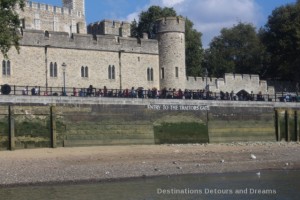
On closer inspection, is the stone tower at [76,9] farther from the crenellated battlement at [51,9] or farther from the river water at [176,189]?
the river water at [176,189]

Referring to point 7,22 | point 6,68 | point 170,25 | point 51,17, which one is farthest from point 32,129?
point 51,17

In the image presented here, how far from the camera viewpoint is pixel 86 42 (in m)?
49.2

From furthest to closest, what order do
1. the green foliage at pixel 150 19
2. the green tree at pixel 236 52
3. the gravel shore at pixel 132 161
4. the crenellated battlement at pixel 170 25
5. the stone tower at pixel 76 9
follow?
1. the stone tower at pixel 76 9
2. the green tree at pixel 236 52
3. the green foliage at pixel 150 19
4. the crenellated battlement at pixel 170 25
5. the gravel shore at pixel 132 161

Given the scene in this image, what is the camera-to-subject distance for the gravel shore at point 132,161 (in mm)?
28156

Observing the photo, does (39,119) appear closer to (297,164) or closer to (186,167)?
(186,167)

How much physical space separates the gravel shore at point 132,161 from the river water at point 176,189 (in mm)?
Answer: 1302

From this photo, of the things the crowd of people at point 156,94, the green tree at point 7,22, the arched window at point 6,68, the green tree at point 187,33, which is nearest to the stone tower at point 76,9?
the green tree at point 187,33

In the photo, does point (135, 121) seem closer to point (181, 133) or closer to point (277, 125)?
point (181, 133)

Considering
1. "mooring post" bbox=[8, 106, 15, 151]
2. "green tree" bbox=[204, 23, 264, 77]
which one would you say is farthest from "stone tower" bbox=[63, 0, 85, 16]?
"mooring post" bbox=[8, 106, 15, 151]

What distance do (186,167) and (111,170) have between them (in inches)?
153

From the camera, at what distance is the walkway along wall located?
35938mm

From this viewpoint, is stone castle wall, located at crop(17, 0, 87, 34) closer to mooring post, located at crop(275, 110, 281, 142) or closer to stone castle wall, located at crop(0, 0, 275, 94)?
stone castle wall, located at crop(0, 0, 275, 94)

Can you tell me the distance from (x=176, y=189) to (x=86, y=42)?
2552 centimetres

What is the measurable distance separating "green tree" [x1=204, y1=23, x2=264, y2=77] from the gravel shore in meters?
33.7
